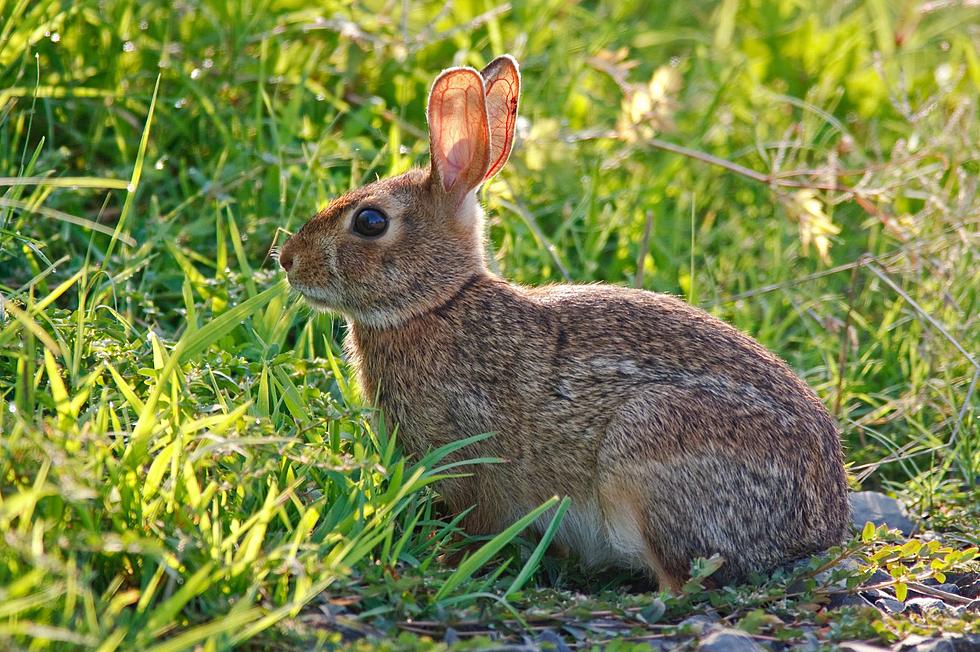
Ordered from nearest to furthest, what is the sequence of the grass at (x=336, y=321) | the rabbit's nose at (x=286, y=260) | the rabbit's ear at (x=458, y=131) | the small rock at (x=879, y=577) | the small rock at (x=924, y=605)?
the grass at (x=336, y=321) < the small rock at (x=924, y=605) < the small rock at (x=879, y=577) < the rabbit's ear at (x=458, y=131) < the rabbit's nose at (x=286, y=260)

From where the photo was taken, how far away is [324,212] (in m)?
4.59

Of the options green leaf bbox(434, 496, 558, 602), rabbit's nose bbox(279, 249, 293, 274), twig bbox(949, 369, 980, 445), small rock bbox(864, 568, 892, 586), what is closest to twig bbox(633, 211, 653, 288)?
twig bbox(949, 369, 980, 445)

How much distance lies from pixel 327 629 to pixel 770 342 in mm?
3054

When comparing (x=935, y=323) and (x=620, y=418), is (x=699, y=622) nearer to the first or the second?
(x=620, y=418)

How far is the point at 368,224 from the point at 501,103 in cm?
70

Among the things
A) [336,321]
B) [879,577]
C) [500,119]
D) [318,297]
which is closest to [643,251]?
[500,119]

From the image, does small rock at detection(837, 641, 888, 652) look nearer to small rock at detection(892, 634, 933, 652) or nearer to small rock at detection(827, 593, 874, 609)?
small rock at detection(892, 634, 933, 652)

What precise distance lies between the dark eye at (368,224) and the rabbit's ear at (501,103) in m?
0.45

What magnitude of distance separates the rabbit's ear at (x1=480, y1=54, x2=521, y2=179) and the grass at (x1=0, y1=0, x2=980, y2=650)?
0.99 meters

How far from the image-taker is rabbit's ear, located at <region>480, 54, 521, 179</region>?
458 cm

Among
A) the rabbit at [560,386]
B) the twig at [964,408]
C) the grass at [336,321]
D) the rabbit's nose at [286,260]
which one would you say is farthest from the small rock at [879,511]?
the rabbit's nose at [286,260]

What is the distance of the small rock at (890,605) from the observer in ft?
13.0

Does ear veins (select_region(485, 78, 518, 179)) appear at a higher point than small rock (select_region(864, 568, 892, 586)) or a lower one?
higher

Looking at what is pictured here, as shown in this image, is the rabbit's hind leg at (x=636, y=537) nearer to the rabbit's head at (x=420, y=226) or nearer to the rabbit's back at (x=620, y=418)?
the rabbit's back at (x=620, y=418)
